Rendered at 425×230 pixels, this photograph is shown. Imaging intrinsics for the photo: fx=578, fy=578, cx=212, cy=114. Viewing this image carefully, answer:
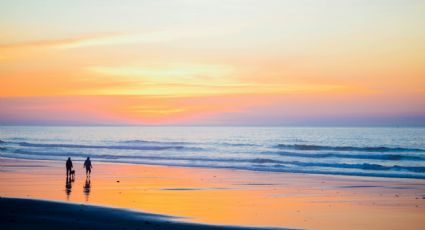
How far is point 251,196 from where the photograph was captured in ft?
73.8

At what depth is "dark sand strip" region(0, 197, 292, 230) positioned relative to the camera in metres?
15.2

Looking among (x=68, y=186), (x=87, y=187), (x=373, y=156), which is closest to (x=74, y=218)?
(x=87, y=187)

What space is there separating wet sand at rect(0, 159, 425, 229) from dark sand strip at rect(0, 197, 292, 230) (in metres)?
0.88

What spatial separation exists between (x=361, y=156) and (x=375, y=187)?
27.2 meters

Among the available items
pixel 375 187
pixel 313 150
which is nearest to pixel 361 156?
pixel 313 150

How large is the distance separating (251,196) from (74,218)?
8117 mm

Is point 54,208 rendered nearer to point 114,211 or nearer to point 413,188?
point 114,211

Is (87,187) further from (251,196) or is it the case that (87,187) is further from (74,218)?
(74,218)

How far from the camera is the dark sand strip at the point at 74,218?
15.2 meters

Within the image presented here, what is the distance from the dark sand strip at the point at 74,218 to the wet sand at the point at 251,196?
875mm

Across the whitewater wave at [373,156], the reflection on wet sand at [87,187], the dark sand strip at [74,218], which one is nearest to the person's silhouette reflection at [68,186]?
the reflection on wet sand at [87,187]

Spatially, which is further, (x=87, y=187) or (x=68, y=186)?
(x=68, y=186)

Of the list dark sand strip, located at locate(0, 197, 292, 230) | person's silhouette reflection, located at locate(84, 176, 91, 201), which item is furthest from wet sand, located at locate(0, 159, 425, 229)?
dark sand strip, located at locate(0, 197, 292, 230)

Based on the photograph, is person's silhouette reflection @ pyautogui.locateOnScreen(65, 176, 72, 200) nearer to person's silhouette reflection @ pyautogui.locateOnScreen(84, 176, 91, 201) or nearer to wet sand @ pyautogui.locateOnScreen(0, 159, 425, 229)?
wet sand @ pyautogui.locateOnScreen(0, 159, 425, 229)
